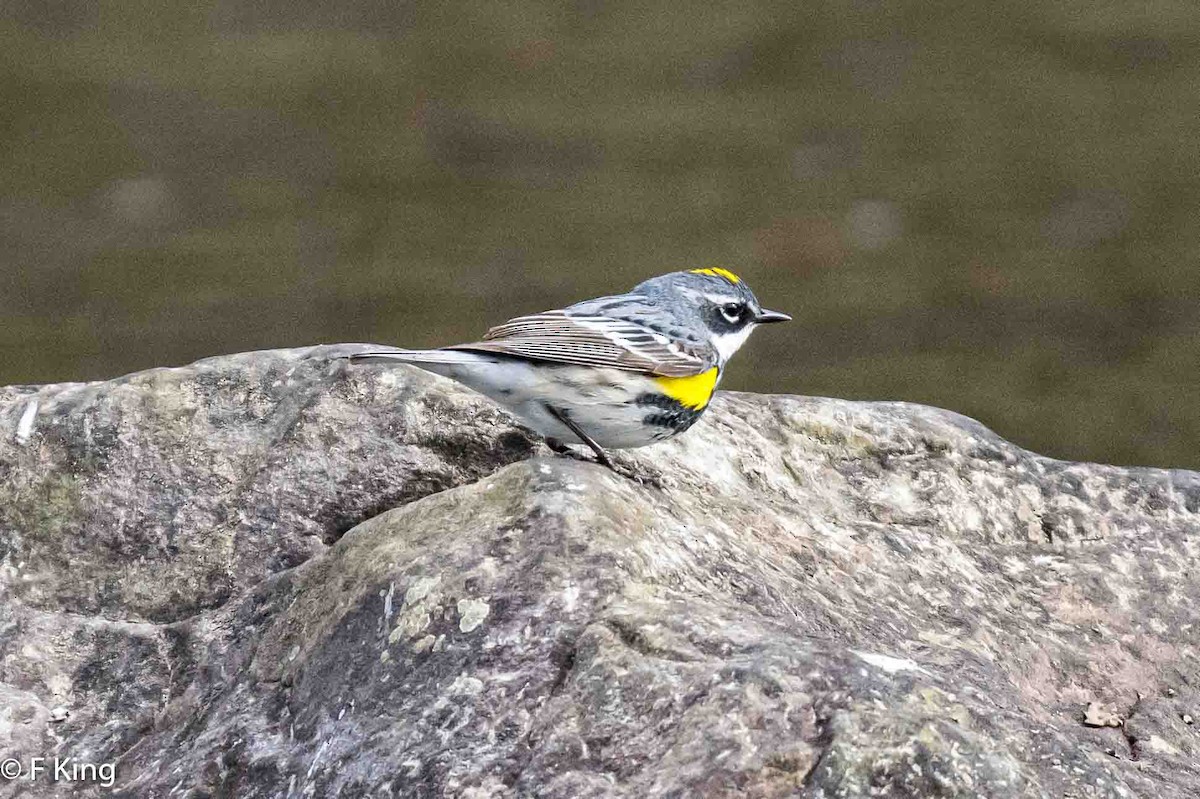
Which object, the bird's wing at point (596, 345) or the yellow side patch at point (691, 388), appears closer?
the bird's wing at point (596, 345)

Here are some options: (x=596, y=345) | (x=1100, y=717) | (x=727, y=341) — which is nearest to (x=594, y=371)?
(x=596, y=345)

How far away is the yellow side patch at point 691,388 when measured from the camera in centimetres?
580

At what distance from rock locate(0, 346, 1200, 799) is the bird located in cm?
25

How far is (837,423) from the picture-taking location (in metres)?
6.69

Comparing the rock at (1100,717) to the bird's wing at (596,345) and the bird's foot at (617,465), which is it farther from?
the bird's wing at (596,345)

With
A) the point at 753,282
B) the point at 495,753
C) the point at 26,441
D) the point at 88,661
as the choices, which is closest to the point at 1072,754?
→ the point at 495,753

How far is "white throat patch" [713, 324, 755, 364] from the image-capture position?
6395mm

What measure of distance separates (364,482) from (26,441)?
4.22ft

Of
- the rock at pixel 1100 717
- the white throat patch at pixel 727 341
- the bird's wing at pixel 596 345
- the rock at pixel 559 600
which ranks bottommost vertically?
the rock at pixel 1100 717

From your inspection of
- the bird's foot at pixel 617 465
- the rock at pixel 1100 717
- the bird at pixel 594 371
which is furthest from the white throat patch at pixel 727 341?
the rock at pixel 1100 717

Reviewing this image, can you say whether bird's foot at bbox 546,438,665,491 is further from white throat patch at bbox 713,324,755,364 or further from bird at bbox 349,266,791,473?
white throat patch at bbox 713,324,755,364

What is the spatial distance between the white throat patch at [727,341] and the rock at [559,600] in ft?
0.98

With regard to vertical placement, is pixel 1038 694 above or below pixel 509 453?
below

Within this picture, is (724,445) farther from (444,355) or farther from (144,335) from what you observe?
(144,335)
